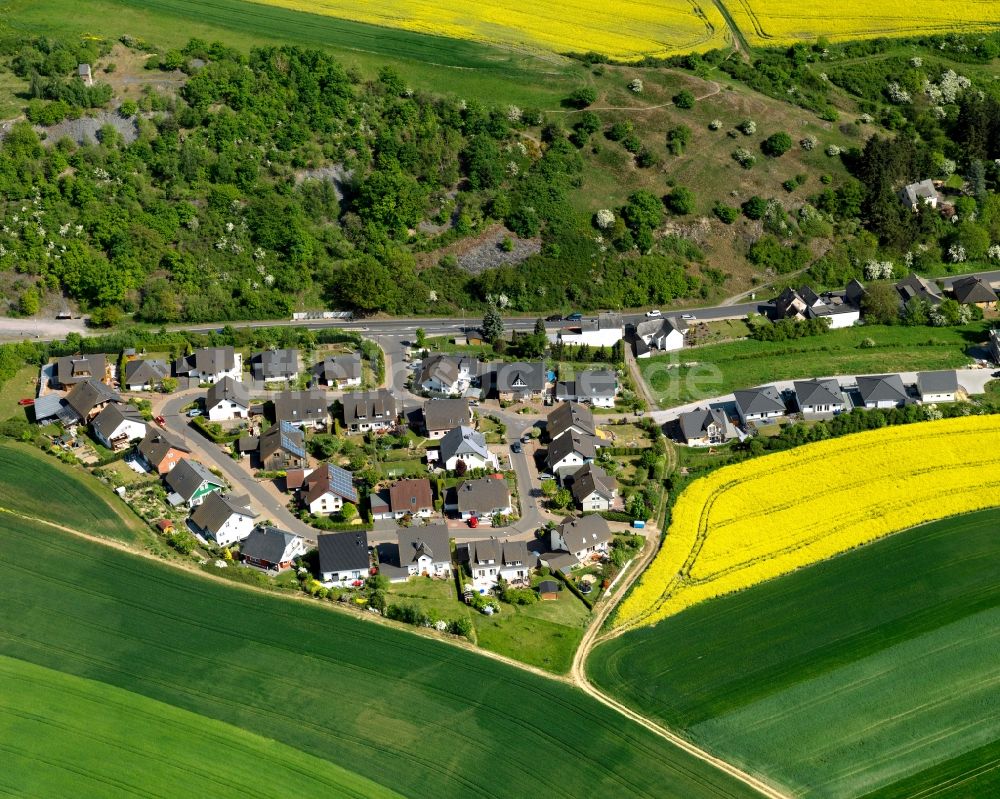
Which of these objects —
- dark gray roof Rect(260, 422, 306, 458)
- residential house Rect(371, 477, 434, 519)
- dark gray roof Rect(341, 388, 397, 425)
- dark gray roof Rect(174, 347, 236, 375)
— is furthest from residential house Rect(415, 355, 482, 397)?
dark gray roof Rect(174, 347, 236, 375)

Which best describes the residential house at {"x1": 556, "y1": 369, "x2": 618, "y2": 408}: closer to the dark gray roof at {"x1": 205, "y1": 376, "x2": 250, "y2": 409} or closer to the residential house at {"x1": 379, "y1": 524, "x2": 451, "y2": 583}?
the residential house at {"x1": 379, "y1": 524, "x2": 451, "y2": 583}

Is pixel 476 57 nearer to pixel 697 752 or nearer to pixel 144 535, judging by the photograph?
pixel 144 535

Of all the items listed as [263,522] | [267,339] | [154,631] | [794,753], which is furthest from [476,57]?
[794,753]

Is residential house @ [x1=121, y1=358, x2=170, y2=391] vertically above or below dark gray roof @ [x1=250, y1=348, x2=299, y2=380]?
below

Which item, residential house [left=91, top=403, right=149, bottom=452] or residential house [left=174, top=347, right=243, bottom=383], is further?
residential house [left=174, top=347, right=243, bottom=383]

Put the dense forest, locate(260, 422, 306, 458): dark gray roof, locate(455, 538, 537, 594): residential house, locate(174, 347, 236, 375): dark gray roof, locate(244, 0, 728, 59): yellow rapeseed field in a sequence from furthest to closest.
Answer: locate(244, 0, 728, 59): yellow rapeseed field → the dense forest → locate(174, 347, 236, 375): dark gray roof → locate(260, 422, 306, 458): dark gray roof → locate(455, 538, 537, 594): residential house

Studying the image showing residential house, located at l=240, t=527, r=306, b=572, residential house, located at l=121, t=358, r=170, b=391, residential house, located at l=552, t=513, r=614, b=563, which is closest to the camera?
residential house, located at l=240, t=527, r=306, b=572
